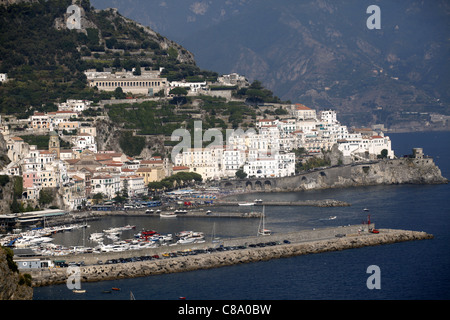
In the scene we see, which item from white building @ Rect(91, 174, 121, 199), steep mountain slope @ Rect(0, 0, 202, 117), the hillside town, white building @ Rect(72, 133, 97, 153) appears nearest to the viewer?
the hillside town

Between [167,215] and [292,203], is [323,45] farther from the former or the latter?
[167,215]

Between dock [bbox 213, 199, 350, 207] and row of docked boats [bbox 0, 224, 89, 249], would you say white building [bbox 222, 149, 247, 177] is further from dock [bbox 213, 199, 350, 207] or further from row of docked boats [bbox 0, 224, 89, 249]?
row of docked boats [bbox 0, 224, 89, 249]

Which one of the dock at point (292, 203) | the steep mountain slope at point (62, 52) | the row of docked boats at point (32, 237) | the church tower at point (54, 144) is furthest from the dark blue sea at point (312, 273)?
the steep mountain slope at point (62, 52)

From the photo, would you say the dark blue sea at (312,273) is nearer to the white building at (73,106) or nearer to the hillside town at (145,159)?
the hillside town at (145,159)

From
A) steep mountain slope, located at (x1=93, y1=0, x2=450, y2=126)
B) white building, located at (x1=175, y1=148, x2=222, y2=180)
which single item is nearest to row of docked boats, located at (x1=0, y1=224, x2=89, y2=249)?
white building, located at (x1=175, y1=148, x2=222, y2=180)

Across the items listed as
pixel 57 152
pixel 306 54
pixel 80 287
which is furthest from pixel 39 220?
pixel 306 54
